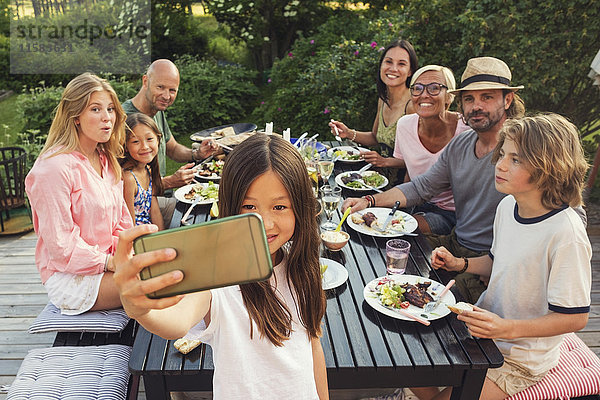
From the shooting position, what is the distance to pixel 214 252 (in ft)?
2.90

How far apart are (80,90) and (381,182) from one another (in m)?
2.05

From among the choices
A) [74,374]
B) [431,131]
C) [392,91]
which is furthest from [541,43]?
[74,374]

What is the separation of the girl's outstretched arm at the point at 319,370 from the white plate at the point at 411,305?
0.46 metres

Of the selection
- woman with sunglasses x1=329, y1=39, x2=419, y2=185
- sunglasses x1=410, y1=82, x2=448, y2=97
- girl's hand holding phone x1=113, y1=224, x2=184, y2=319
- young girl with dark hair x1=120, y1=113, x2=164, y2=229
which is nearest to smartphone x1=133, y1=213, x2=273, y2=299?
girl's hand holding phone x1=113, y1=224, x2=184, y2=319

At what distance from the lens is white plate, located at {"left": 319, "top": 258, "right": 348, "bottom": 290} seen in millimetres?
2258

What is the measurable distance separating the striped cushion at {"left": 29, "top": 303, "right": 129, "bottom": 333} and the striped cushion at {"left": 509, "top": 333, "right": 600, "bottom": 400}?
189 cm

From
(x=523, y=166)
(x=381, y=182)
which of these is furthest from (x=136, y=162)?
(x=523, y=166)

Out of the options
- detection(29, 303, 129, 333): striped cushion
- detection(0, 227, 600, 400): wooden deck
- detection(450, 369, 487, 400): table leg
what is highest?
detection(450, 369, 487, 400): table leg

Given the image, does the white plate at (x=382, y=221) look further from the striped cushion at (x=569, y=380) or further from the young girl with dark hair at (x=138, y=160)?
the young girl with dark hair at (x=138, y=160)

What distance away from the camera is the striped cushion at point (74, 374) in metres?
2.05

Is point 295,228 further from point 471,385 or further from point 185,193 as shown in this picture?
point 185,193

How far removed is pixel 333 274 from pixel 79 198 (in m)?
1.43

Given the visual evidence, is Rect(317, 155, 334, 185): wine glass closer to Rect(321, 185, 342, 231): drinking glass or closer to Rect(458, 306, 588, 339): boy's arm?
Rect(321, 185, 342, 231): drinking glass

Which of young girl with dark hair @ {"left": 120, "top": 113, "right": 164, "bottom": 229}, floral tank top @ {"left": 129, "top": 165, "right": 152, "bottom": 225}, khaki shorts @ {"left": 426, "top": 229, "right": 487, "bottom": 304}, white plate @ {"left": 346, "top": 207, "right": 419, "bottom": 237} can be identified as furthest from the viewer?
floral tank top @ {"left": 129, "top": 165, "right": 152, "bottom": 225}
